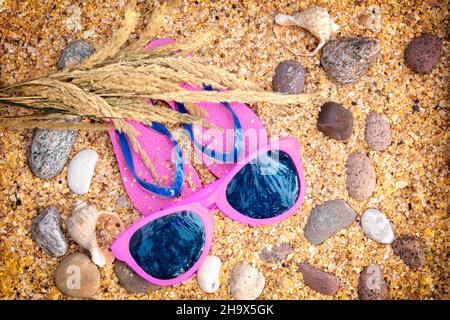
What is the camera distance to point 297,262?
6.86 ft

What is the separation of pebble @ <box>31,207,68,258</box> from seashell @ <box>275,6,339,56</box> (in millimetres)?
1240

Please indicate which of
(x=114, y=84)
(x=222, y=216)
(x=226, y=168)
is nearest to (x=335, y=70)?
(x=226, y=168)

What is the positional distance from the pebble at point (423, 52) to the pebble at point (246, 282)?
45.0 inches

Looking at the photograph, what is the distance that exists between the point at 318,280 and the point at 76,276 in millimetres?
1007

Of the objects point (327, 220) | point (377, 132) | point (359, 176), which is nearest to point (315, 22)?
point (377, 132)

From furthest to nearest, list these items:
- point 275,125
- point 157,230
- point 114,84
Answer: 1. point 275,125
2. point 157,230
3. point 114,84

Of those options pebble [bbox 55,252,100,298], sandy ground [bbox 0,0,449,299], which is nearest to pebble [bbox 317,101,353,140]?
sandy ground [bbox 0,0,449,299]

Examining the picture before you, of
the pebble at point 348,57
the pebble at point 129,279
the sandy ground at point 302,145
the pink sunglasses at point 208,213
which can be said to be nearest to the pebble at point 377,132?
the sandy ground at point 302,145

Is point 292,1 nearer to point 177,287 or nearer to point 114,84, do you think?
point 114,84

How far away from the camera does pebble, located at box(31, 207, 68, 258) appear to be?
6.31 ft

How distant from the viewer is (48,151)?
1924 millimetres

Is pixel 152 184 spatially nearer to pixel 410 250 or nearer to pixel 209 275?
pixel 209 275

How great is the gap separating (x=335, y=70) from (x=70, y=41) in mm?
1123

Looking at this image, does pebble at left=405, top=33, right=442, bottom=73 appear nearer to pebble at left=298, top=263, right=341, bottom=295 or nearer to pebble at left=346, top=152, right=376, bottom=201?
pebble at left=346, top=152, right=376, bottom=201
